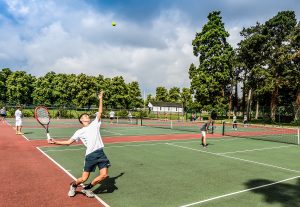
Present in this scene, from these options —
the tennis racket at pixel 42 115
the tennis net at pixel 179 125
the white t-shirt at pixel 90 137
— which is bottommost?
the tennis net at pixel 179 125

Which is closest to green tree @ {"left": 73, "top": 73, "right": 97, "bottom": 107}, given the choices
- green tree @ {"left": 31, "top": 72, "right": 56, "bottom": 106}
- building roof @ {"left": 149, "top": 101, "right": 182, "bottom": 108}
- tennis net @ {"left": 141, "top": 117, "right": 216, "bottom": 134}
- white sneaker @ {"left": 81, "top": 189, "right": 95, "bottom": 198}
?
green tree @ {"left": 31, "top": 72, "right": 56, "bottom": 106}

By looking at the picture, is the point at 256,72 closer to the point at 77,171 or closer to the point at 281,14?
the point at 281,14

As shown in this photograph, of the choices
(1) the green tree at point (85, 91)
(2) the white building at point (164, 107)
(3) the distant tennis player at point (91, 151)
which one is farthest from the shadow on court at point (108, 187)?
(2) the white building at point (164, 107)

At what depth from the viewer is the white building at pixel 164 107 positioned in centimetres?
11094

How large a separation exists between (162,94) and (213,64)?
229 ft

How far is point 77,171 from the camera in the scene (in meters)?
9.40

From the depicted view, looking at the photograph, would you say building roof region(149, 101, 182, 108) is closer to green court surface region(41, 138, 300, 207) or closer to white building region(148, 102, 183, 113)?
white building region(148, 102, 183, 113)

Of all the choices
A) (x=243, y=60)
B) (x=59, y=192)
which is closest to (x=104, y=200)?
(x=59, y=192)

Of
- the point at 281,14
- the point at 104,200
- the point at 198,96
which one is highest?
the point at 281,14

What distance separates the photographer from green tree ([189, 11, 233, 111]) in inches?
2082

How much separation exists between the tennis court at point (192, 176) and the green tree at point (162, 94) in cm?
10784

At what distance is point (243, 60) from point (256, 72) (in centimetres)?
466

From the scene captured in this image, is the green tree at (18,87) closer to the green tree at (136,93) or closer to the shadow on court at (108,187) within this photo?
the green tree at (136,93)

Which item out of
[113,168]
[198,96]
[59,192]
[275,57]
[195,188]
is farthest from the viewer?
[198,96]
